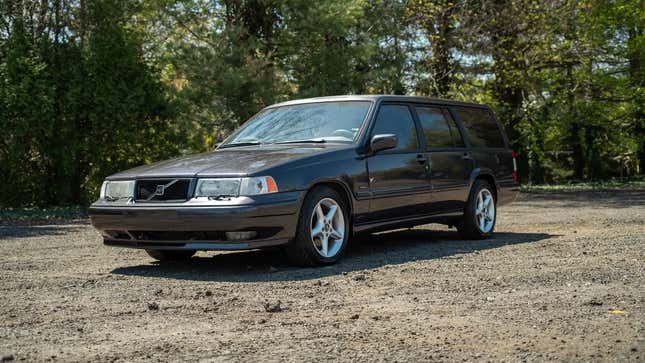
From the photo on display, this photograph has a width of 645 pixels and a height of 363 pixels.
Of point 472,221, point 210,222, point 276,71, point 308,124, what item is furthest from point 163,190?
point 276,71

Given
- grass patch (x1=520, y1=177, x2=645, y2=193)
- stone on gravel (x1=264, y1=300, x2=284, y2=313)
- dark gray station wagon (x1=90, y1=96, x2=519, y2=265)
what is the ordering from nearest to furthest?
stone on gravel (x1=264, y1=300, x2=284, y2=313)
dark gray station wagon (x1=90, y1=96, x2=519, y2=265)
grass patch (x1=520, y1=177, x2=645, y2=193)

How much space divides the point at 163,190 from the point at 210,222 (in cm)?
61

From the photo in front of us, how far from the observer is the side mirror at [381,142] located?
8539 mm

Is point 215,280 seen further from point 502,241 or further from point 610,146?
point 610,146

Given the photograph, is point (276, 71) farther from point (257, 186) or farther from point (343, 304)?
point (343, 304)

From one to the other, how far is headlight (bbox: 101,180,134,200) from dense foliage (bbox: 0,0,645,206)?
9.46 metres

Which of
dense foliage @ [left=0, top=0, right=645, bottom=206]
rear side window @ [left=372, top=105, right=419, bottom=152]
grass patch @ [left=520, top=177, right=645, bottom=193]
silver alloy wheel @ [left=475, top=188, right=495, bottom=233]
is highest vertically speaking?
dense foliage @ [left=0, top=0, right=645, bottom=206]

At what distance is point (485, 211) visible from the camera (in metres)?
10.8

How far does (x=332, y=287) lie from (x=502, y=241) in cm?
412

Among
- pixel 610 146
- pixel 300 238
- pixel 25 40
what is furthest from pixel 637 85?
pixel 300 238

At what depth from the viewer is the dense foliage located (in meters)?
17.7

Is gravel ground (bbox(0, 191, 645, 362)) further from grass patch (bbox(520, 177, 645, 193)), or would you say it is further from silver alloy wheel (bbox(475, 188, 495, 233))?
grass patch (bbox(520, 177, 645, 193))

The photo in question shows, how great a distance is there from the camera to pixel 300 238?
7.72m

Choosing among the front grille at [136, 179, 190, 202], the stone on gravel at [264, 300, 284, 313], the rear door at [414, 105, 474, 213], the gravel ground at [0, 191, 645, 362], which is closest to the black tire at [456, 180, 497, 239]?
the rear door at [414, 105, 474, 213]
